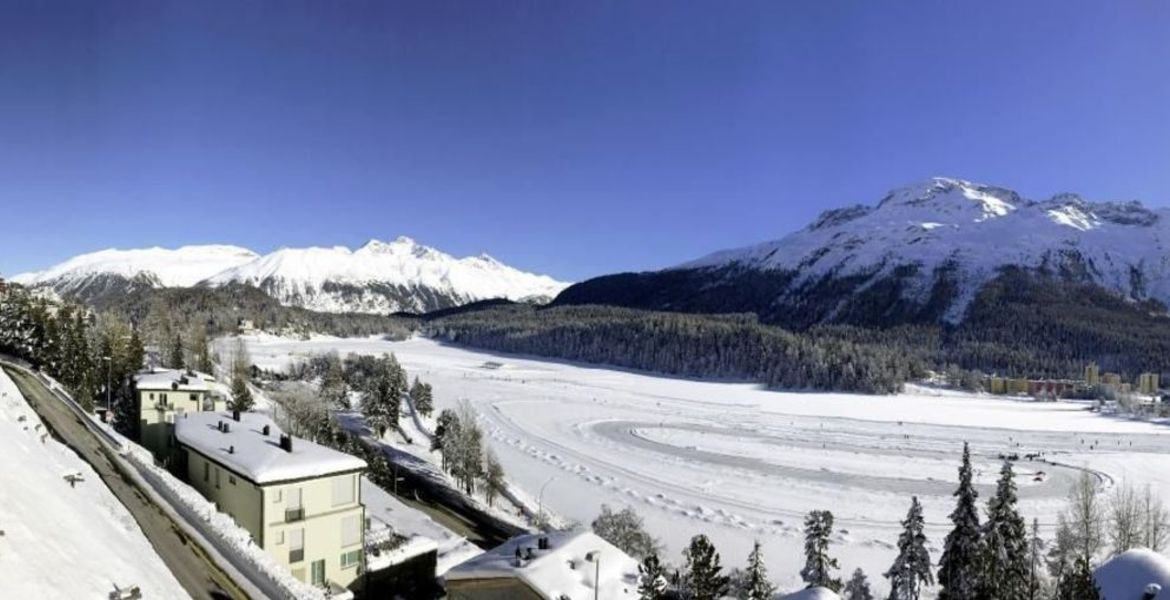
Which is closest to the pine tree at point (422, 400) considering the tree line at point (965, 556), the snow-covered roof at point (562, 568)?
the tree line at point (965, 556)

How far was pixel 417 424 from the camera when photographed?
79.1m

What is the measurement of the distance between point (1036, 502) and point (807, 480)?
58.3 feet

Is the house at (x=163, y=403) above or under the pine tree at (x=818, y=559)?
above

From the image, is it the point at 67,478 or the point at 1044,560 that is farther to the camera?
the point at 1044,560

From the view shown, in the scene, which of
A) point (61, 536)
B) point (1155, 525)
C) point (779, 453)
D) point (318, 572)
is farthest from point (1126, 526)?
point (61, 536)

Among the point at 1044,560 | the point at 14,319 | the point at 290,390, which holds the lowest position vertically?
the point at 1044,560

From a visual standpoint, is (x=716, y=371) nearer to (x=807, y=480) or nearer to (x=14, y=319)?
(x=807, y=480)

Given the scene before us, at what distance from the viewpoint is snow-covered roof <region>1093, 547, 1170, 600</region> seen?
62.5 ft

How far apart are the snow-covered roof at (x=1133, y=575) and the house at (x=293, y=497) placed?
2569 centimetres

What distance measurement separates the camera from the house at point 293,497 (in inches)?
963

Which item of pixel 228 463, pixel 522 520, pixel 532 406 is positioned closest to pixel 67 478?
pixel 228 463

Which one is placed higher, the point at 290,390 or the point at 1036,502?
the point at 290,390

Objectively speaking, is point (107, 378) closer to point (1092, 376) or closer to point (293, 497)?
point (293, 497)

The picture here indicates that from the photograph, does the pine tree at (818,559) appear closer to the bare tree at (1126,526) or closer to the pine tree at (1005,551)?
the pine tree at (1005,551)
